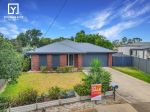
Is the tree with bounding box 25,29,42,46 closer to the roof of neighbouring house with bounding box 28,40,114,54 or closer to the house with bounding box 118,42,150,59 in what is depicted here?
the house with bounding box 118,42,150,59

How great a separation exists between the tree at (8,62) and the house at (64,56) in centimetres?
1840

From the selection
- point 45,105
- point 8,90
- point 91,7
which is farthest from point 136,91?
point 91,7

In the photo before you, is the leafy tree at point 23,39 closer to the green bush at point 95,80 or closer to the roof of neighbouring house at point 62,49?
the roof of neighbouring house at point 62,49

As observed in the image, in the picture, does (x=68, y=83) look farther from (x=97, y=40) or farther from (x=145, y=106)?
(x=97, y=40)

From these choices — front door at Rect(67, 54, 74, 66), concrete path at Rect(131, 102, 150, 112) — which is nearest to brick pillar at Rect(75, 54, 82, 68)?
front door at Rect(67, 54, 74, 66)

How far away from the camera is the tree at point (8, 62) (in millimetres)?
13320

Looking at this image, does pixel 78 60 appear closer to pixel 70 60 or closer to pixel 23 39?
pixel 70 60

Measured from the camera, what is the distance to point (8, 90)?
66.4ft

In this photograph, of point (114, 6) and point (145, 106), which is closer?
point (145, 106)

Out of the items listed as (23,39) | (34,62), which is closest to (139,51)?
(34,62)

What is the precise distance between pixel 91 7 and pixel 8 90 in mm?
19885

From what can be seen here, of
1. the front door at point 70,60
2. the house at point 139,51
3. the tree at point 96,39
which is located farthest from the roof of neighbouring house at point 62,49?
the tree at point 96,39

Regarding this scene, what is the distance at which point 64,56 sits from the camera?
33.6 metres

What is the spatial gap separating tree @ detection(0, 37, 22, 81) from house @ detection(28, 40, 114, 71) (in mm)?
18399
